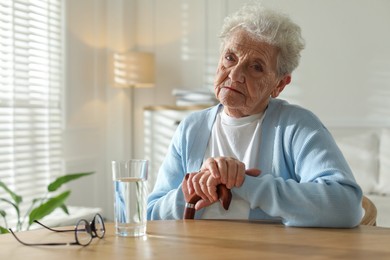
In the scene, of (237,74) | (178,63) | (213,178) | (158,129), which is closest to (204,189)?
(213,178)

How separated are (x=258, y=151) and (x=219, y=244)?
1.82ft

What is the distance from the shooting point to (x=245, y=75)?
→ 169 cm

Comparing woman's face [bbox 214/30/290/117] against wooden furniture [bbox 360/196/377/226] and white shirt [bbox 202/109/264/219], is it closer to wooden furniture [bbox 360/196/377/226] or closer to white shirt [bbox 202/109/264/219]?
white shirt [bbox 202/109/264/219]

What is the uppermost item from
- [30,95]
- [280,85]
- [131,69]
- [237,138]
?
[131,69]

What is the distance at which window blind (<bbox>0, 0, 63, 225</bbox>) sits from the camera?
3424mm

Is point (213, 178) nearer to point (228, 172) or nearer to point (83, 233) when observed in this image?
point (228, 172)

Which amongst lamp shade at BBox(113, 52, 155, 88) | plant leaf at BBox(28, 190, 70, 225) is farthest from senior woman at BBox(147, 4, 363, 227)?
lamp shade at BBox(113, 52, 155, 88)

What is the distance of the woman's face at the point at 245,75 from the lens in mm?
1659

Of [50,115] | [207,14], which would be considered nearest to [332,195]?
[50,115]

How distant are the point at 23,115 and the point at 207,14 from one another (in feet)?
5.46

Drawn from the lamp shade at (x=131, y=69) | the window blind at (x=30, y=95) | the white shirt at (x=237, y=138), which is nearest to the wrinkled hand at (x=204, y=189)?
the white shirt at (x=237, y=138)

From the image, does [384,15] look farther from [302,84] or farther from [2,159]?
[2,159]

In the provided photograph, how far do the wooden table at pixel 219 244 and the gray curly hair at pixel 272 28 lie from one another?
59 centimetres

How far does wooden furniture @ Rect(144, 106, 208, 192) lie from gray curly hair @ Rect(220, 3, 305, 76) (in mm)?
2394
